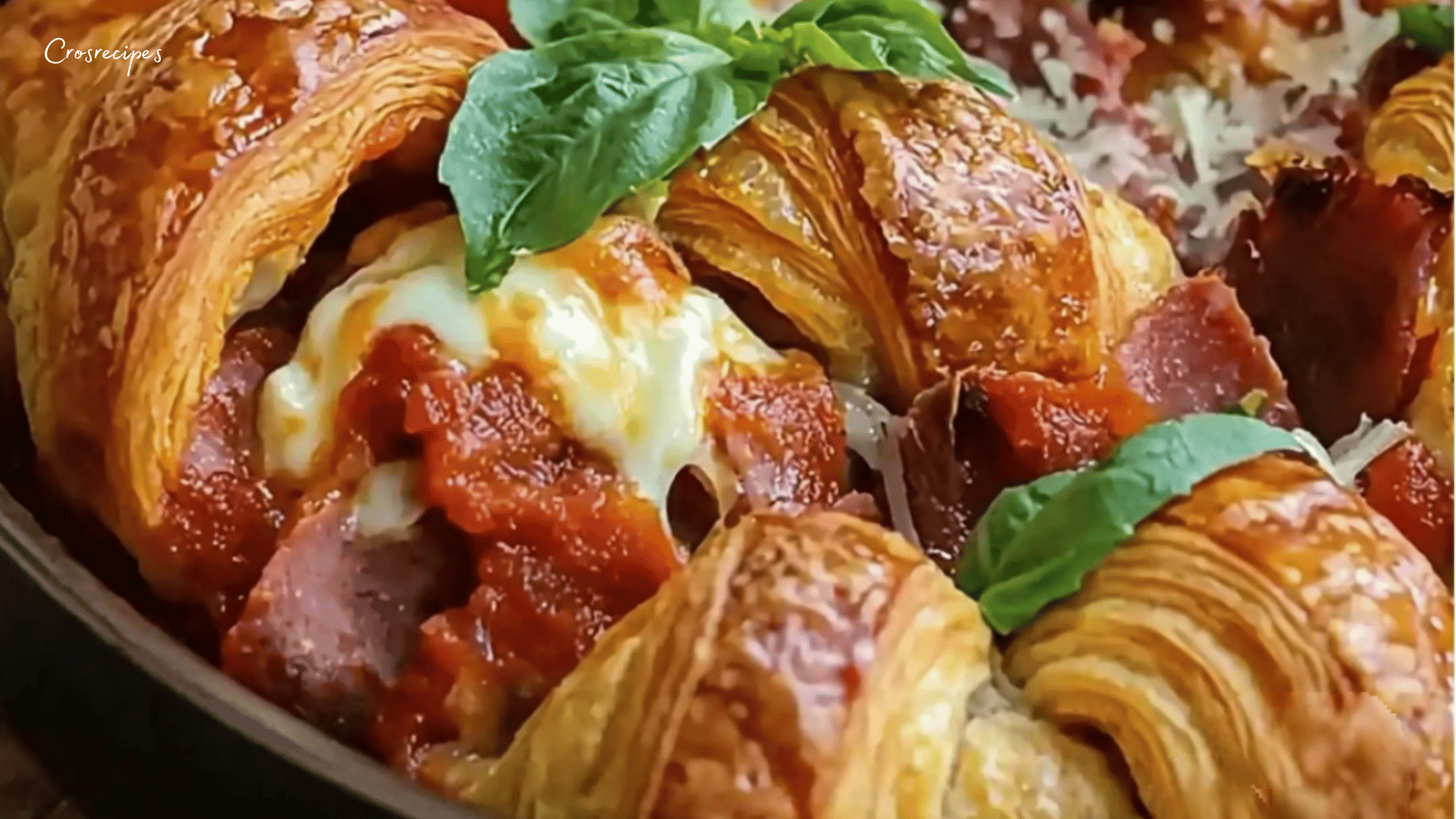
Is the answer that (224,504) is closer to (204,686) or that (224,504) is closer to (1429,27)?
(204,686)

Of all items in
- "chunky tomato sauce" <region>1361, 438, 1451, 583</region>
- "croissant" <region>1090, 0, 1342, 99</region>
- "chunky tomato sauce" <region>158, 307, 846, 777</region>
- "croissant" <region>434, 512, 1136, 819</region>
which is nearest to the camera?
"croissant" <region>434, 512, 1136, 819</region>

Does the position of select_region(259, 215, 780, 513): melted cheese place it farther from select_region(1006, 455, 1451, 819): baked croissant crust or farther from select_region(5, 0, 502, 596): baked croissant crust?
select_region(1006, 455, 1451, 819): baked croissant crust

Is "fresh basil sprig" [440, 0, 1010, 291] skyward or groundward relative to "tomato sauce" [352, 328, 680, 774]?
skyward

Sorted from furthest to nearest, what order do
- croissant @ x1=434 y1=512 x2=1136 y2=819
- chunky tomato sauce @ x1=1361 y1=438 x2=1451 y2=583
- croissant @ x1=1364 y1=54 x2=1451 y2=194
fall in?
1. croissant @ x1=1364 y1=54 x2=1451 y2=194
2. chunky tomato sauce @ x1=1361 y1=438 x2=1451 y2=583
3. croissant @ x1=434 y1=512 x2=1136 y2=819

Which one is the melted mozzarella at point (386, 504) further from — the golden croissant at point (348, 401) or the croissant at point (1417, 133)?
the croissant at point (1417, 133)

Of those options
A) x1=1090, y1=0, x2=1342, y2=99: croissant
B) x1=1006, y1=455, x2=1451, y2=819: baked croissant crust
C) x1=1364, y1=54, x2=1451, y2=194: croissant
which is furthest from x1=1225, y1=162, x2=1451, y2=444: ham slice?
x1=1006, y1=455, x2=1451, y2=819: baked croissant crust

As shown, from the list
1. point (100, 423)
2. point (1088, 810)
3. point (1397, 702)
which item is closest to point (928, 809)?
point (1088, 810)

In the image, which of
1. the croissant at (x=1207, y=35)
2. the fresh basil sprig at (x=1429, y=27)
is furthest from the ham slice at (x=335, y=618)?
the fresh basil sprig at (x=1429, y=27)
